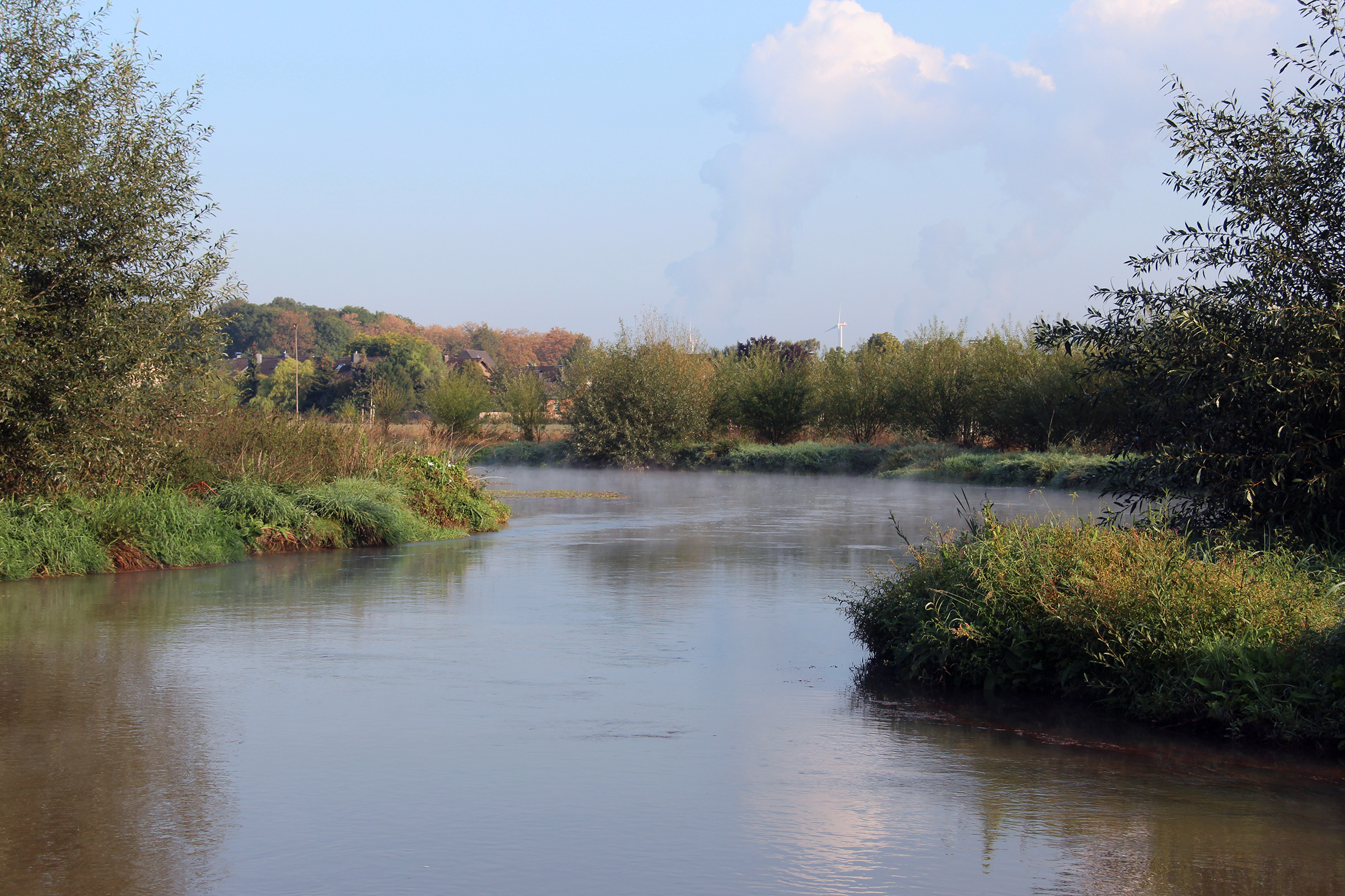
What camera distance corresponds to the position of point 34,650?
32.1 feet

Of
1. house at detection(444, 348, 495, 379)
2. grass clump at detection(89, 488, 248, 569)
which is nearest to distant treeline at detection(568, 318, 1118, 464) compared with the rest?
grass clump at detection(89, 488, 248, 569)

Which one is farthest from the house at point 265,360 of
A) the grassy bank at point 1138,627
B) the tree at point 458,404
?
the grassy bank at point 1138,627

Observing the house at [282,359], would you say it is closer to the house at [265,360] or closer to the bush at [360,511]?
the house at [265,360]

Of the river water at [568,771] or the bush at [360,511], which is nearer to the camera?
the river water at [568,771]

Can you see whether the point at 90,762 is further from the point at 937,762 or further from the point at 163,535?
the point at 163,535

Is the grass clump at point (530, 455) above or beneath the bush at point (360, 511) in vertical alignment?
above

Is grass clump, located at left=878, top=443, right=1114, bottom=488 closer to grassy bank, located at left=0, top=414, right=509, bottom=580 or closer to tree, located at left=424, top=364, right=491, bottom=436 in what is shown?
grassy bank, located at left=0, top=414, right=509, bottom=580

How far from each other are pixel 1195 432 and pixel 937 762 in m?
4.90

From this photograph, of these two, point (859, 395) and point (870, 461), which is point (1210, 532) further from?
point (859, 395)

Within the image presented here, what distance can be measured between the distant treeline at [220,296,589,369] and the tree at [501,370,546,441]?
234 feet

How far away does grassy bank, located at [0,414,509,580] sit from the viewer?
14188 millimetres

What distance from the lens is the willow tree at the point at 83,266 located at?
12.9 meters

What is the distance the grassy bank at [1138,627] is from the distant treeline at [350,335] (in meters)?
125

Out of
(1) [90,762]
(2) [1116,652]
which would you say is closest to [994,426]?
(2) [1116,652]
